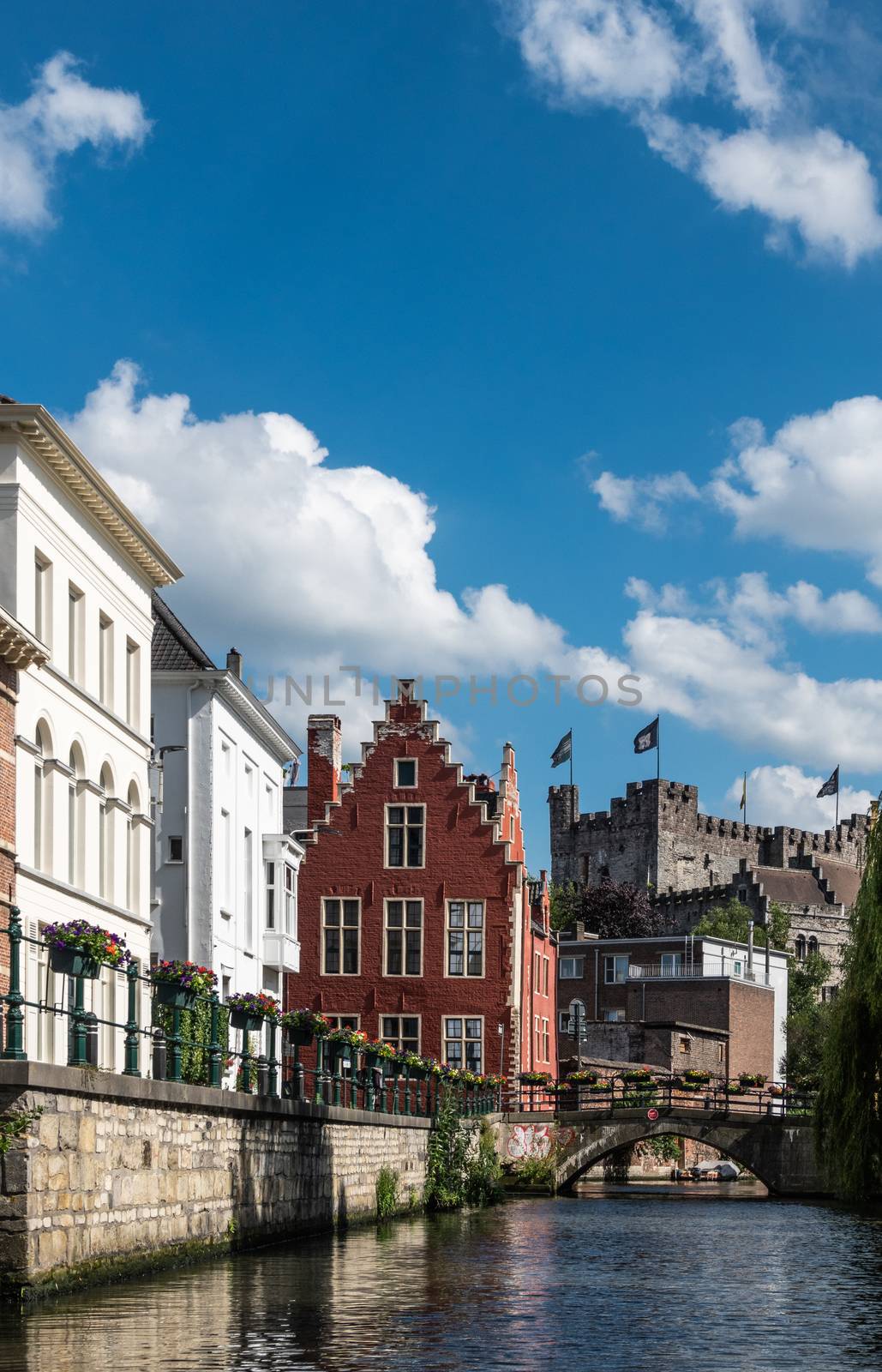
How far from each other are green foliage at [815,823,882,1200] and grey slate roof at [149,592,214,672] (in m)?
14.6

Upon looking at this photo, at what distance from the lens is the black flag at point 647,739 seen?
397ft

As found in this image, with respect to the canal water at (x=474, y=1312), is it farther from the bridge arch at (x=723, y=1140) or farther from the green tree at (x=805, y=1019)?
Answer: the green tree at (x=805, y=1019)

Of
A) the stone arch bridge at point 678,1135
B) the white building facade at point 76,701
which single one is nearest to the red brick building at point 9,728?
the white building facade at point 76,701

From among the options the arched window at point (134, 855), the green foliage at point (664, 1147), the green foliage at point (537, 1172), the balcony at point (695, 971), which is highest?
the arched window at point (134, 855)

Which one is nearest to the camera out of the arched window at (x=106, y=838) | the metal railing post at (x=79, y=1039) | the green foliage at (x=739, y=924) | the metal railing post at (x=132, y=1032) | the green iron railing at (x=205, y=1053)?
the green iron railing at (x=205, y=1053)

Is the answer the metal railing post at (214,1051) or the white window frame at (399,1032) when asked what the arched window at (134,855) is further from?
the white window frame at (399,1032)

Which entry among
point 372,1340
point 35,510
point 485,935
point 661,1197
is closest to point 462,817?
point 485,935

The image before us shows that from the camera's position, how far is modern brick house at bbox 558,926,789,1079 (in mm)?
76500

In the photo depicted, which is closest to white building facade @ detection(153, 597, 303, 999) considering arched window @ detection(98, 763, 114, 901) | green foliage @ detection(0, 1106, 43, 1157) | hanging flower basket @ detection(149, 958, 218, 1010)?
arched window @ detection(98, 763, 114, 901)

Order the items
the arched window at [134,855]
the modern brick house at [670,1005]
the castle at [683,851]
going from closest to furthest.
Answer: the arched window at [134,855]
the modern brick house at [670,1005]
the castle at [683,851]

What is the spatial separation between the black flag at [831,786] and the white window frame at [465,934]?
246ft

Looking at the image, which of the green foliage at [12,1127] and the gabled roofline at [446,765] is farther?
the gabled roofline at [446,765]

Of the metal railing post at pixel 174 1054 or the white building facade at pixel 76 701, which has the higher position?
the white building facade at pixel 76 701

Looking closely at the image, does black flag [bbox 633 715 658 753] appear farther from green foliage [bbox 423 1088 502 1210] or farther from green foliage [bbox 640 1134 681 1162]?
green foliage [bbox 423 1088 502 1210]
